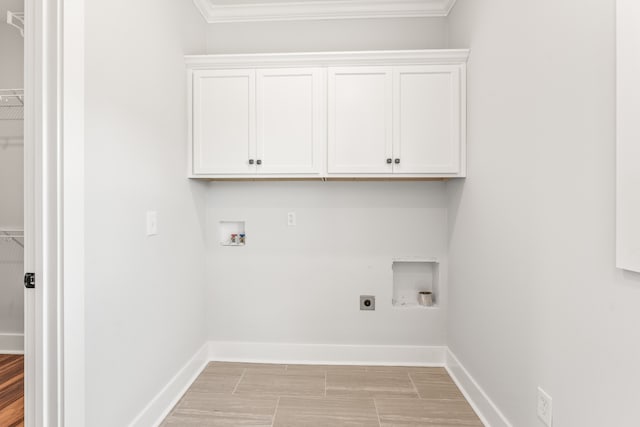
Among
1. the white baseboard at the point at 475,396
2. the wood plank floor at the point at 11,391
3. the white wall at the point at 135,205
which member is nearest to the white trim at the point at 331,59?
the white wall at the point at 135,205

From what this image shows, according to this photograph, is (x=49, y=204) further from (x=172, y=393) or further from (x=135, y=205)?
(x=172, y=393)

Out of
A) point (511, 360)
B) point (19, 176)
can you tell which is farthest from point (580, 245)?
point (19, 176)

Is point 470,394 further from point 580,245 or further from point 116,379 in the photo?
point 116,379

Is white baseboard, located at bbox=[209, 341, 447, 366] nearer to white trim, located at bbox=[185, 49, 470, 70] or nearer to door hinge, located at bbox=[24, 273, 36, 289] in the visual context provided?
door hinge, located at bbox=[24, 273, 36, 289]

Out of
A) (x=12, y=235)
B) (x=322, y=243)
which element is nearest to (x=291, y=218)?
(x=322, y=243)

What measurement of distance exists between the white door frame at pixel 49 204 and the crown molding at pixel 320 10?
1580mm

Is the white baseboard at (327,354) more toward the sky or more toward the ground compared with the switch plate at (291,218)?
more toward the ground

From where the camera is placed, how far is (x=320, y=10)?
2621 millimetres

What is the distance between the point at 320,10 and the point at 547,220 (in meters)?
2.24

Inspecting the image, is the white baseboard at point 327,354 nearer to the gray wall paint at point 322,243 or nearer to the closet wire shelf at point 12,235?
the gray wall paint at point 322,243

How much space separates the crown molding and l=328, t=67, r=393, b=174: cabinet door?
62cm

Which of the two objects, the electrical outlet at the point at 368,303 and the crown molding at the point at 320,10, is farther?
the electrical outlet at the point at 368,303

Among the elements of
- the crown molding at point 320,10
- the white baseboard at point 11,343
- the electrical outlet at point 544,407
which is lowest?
the white baseboard at point 11,343

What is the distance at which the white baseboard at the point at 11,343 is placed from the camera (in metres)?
2.87
